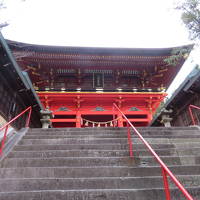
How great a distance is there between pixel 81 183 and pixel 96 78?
34.8 ft

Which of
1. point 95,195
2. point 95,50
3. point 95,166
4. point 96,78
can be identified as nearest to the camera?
point 95,195

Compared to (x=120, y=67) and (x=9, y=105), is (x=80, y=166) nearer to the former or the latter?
(x=9, y=105)

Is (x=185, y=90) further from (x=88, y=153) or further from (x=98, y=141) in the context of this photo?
(x=88, y=153)

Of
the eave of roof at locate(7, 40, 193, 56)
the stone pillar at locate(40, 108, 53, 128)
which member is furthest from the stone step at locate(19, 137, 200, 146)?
the eave of roof at locate(7, 40, 193, 56)

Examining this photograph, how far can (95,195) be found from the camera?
247cm

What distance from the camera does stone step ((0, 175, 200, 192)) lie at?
276 centimetres

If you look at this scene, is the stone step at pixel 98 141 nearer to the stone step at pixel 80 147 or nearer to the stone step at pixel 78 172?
the stone step at pixel 80 147

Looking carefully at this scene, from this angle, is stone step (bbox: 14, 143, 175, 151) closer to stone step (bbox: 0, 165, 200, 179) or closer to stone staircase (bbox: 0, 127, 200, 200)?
stone staircase (bbox: 0, 127, 200, 200)

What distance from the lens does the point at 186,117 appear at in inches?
328

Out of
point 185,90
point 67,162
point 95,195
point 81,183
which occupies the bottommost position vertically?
point 95,195

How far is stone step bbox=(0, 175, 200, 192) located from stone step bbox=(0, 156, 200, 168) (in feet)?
2.00

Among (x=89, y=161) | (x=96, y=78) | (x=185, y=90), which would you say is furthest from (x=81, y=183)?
(x=96, y=78)

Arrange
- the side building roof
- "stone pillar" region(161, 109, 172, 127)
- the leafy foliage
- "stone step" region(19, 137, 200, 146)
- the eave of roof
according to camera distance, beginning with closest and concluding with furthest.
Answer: "stone step" region(19, 137, 200, 146)
the side building roof
"stone pillar" region(161, 109, 172, 127)
the leafy foliage
the eave of roof

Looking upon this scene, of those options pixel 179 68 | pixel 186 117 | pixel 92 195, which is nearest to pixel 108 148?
pixel 92 195
